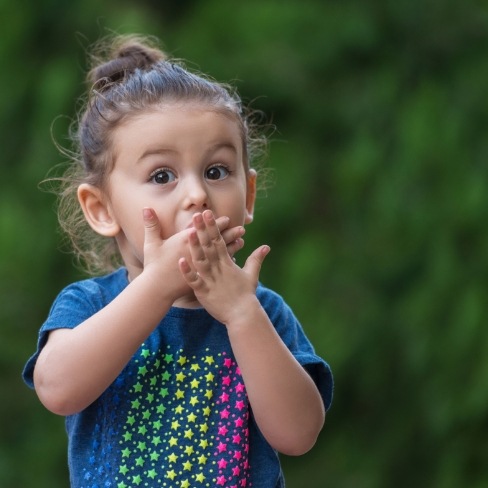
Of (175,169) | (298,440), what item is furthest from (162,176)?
(298,440)

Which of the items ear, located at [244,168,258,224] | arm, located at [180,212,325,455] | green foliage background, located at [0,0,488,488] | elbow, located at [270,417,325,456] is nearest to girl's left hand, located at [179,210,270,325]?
arm, located at [180,212,325,455]

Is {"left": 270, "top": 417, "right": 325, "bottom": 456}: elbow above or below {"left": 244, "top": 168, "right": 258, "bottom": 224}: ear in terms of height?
below

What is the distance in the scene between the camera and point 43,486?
446 cm

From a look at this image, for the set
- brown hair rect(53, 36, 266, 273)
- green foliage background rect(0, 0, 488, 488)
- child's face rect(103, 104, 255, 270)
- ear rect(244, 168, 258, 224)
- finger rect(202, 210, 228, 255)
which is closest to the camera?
finger rect(202, 210, 228, 255)

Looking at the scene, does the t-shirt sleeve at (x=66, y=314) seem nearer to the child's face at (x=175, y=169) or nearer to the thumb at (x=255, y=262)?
the child's face at (x=175, y=169)

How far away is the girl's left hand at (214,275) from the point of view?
2203 mm

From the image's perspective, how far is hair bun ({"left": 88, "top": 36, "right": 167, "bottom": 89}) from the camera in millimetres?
2697

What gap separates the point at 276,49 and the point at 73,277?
123 centimetres

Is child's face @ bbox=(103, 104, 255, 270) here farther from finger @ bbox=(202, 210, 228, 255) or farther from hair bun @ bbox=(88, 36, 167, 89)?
hair bun @ bbox=(88, 36, 167, 89)

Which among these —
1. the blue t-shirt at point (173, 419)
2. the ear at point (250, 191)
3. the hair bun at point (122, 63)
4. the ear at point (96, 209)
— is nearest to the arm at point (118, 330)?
the blue t-shirt at point (173, 419)

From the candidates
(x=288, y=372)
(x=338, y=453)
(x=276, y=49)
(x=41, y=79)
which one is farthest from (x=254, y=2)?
(x=288, y=372)

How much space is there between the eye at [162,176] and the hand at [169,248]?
76 mm

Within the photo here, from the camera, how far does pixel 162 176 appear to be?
91.4 inches

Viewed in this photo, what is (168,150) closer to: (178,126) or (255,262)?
(178,126)
